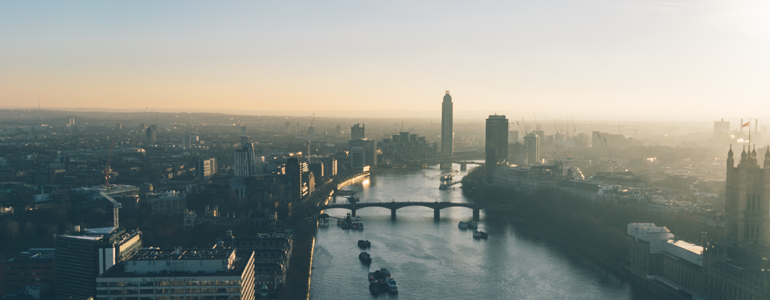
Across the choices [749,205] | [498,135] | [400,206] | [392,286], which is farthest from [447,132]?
[392,286]

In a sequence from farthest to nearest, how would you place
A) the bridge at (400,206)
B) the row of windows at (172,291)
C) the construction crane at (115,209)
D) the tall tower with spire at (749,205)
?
the bridge at (400,206) < the construction crane at (115,209) < the tall tower with spire at (749,205) < the row of windows at (172,291)

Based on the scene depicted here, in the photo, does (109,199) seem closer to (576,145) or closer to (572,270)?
(572,270)

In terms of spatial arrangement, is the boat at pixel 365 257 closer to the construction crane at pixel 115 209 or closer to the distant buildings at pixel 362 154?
the construction crane at pixel 115 209

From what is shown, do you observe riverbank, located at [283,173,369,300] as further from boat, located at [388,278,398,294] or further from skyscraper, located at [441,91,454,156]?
skyscraper, located at [441,91,454,156]

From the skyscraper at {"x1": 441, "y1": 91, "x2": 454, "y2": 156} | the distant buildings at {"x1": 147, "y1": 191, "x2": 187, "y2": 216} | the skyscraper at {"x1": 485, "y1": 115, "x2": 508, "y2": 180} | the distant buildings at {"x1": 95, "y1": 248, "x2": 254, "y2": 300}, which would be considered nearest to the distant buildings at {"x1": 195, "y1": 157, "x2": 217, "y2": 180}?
the distant buildings at {"x1": 147, "y1": 191, "x2": 187, "y2": 216}

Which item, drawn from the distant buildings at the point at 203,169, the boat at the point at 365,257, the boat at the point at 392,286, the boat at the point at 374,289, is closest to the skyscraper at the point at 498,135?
the distant buildings at the point at 203,169

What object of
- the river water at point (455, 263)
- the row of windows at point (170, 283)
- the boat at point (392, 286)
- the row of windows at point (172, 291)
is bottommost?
the river water at point (455, 263)
